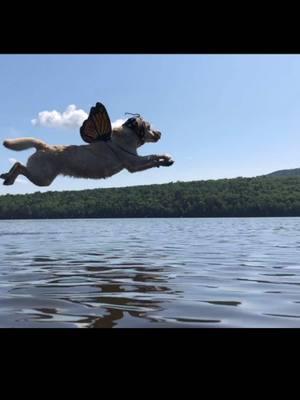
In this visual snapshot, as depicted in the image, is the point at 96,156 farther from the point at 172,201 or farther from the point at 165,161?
the point at 172,201

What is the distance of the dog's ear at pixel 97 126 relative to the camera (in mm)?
5242

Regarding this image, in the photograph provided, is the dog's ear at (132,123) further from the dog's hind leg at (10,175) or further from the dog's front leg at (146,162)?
the dog's hind leg at (10,175)

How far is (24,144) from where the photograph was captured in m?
7.27

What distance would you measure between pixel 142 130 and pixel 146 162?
0.47m

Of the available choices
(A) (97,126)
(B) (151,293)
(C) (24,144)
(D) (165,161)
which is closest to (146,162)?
(D) (165,161)

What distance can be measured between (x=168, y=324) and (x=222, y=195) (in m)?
67.6

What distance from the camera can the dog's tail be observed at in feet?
23.2

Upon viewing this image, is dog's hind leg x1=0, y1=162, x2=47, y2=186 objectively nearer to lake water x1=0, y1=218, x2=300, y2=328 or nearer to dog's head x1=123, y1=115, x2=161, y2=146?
dog's head x1=123, y1=115, x2=161, y2=146

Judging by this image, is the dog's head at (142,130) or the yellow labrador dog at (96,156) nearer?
the yellow labrador dog at (96,156)

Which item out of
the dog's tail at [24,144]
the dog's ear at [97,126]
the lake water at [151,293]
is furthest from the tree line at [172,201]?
the dog's ear at [97,126]

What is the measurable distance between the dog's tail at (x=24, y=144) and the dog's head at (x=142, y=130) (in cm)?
170
